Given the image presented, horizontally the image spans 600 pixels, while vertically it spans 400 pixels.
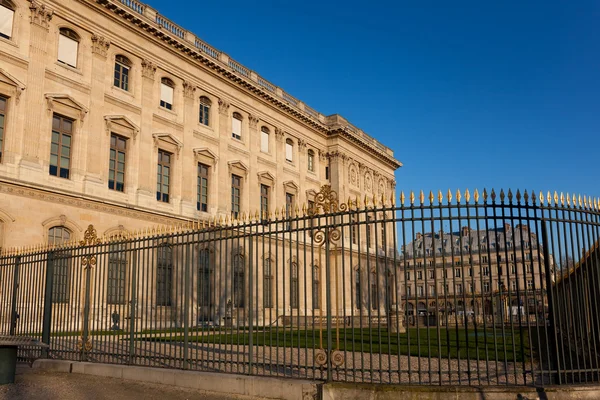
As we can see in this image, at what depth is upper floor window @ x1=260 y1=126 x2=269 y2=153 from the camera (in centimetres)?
3581

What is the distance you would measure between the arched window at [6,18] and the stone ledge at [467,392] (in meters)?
20.2

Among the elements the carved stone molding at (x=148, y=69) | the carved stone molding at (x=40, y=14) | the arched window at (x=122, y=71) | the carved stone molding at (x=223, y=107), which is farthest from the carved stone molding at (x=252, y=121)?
the carved stone molding at (x=40, y=14)

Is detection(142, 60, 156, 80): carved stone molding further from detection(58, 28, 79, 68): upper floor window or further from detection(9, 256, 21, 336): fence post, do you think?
detection(9, 256, 21, 336): fence post

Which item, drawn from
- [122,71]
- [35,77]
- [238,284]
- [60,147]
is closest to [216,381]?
[238,284]

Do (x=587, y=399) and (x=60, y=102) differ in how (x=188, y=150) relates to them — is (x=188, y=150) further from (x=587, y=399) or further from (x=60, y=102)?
(x=587, y=399)

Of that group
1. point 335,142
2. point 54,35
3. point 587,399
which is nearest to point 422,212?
point 587,399

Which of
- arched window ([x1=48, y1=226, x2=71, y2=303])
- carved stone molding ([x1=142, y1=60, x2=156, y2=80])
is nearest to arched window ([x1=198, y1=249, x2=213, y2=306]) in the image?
arched window ([x1=48, y1=226, x2=71, y2=303])

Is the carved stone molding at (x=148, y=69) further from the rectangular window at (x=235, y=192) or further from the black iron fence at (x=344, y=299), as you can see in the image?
the black iron fence at (x=344, y=299)

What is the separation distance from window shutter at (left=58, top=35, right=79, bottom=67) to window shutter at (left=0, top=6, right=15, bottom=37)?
2.14m

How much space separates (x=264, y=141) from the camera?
36156 millimetres

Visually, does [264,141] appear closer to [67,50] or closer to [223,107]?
[223,107]

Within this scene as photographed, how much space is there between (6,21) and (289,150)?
20.6 meters

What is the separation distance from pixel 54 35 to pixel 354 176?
87.2 ft

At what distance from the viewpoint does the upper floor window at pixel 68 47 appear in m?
23.3
